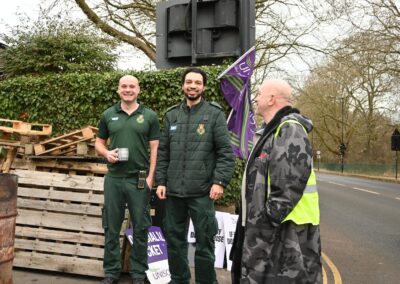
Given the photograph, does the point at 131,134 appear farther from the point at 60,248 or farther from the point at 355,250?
the point at 355,250

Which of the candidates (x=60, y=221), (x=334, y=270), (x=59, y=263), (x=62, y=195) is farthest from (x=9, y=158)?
(x=334, y=270)

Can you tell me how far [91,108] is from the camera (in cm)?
739

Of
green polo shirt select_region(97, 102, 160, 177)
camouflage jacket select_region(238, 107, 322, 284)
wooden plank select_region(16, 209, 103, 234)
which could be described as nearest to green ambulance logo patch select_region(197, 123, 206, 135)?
green polo shirt select_region(97, 102, 160, 177)

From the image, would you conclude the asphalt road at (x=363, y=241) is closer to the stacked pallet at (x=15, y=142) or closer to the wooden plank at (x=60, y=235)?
the wooden plank at (x=60, y=235)

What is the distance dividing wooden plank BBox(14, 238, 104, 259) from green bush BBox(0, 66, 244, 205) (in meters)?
2.56

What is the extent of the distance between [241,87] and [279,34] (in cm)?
1266

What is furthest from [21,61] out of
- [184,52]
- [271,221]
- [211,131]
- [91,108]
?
[271,221]

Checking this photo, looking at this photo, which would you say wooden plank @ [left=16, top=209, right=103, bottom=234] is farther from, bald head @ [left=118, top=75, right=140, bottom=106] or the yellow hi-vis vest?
the yellow hi-vis vest

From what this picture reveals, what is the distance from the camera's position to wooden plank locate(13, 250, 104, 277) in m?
4.75

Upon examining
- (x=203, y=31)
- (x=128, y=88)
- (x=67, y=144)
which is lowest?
(x=67, y=144)

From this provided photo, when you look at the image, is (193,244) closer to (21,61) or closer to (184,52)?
(184,52)

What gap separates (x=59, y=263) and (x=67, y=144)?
1.65 metres

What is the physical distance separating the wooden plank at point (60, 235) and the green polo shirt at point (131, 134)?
893mm

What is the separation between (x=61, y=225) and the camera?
16.4 feet
